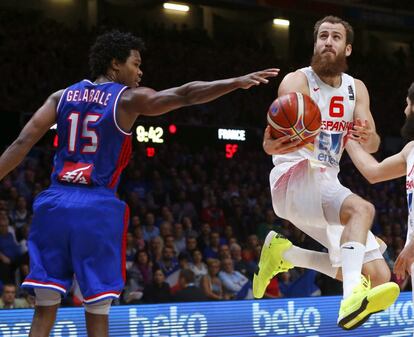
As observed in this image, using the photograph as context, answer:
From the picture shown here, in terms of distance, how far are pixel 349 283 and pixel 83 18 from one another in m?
14.8

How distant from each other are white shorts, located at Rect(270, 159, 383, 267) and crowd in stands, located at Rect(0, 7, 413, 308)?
345 centimetres

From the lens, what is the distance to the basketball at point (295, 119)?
14.3 ft

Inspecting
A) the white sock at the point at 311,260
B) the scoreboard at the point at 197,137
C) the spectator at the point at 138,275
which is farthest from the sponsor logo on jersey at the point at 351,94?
the scoreboard at the point at 197,137

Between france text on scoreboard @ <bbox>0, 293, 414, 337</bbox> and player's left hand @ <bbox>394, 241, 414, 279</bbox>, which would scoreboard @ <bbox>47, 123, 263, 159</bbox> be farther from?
player's left hand @ <bbox>394, 241, 414, 279</bbox>

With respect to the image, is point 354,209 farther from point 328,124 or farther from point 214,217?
point 214,217

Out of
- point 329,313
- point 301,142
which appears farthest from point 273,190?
point 329,313

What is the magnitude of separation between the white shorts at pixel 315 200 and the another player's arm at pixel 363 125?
0.27 meters

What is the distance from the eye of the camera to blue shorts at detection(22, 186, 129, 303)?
3.80m

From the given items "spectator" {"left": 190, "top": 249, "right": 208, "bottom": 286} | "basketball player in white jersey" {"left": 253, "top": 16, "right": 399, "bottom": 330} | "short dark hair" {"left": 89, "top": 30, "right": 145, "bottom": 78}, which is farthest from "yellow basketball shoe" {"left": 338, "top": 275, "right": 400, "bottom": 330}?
"spectator" {"left": 190, "top": 249, "right": 208, "bottom": 286}

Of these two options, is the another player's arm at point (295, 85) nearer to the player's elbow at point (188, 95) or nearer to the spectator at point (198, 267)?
the player's elbow at point (188, 95)

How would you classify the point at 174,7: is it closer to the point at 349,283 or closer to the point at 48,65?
the point at 48,65

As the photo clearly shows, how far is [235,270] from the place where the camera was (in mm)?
Result: 9844

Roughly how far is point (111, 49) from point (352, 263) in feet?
5.71

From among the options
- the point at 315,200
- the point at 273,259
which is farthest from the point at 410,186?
the point at 273,259
